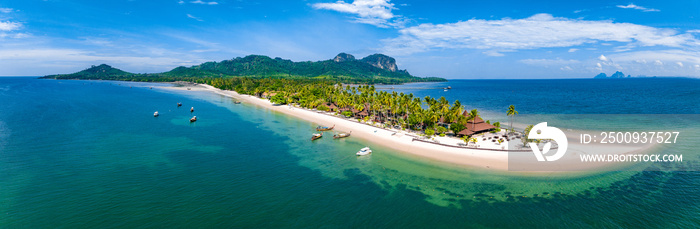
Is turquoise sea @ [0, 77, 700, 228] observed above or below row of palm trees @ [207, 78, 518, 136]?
below

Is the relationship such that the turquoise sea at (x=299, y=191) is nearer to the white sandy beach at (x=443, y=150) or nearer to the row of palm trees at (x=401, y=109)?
the white sandy beach at (x=443, y=150)

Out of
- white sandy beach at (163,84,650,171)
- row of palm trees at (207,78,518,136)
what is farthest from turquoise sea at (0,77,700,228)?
row of palm trees at (207,78,518,136)

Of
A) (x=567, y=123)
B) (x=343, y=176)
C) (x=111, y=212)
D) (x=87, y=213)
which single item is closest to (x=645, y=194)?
(x=343, y=176)

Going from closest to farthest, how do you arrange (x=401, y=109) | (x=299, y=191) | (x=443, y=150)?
(x=299, y=191)
(x=443, y=150)
(x=401, y=109)

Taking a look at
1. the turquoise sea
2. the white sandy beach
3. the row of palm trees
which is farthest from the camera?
the row of palm trees

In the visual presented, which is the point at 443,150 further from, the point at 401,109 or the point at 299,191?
the point at 299,191

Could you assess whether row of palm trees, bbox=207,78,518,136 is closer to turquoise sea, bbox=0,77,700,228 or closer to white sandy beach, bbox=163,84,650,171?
white sandy beach, bbox=163,84,650,171

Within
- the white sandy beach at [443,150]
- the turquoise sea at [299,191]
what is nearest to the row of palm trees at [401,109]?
the white sandy beach at [443,150]

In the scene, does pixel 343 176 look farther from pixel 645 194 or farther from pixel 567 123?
pixel 567 123

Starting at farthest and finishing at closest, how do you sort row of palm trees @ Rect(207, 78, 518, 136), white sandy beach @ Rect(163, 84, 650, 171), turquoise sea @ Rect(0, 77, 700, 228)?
1. row of palm trees @ Rect(207, 78, 518, 136)
2. white sandy beach @ Rect(163, 84, 650, 171)
3. turquoise sea @ Rect(0, 77, 700, 228)

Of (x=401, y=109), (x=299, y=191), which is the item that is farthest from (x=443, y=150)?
(x=299, y=191)

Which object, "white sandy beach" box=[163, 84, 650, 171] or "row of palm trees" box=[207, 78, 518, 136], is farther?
"row of palm trees" box=[207, 78, 518, 136]
